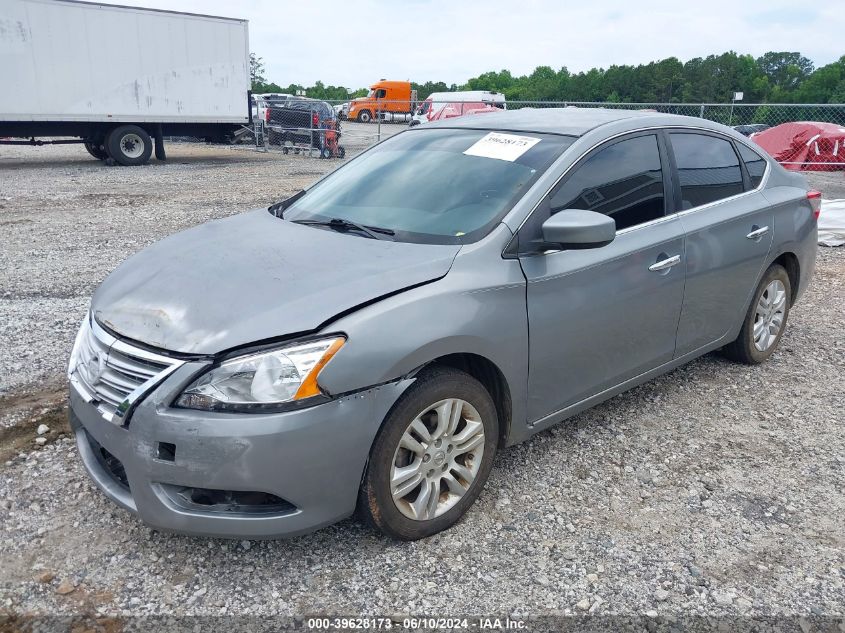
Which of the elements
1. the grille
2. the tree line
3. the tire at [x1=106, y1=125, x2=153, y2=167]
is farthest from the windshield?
the tree line

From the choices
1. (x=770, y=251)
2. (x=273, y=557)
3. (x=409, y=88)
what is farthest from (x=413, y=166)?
(x=409, y=88)

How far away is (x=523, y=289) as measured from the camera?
2.98 metres

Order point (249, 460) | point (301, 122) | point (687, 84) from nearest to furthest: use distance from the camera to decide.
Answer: point (249, 460) < point (301, 122) < point (687, 84)

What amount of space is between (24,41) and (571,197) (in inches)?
671

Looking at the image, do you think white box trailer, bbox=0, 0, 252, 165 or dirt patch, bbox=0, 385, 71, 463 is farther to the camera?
white box trailer, bbox=0, 0, 252, 165

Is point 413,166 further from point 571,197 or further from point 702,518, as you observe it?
point 702,518

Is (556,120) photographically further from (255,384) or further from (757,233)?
(255,384)

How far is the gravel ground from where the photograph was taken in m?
2.56

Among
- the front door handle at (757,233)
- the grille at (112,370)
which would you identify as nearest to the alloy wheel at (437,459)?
the grille at (112,370)

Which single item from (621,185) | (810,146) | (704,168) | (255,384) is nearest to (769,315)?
(704,168)

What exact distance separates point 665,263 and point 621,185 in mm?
475

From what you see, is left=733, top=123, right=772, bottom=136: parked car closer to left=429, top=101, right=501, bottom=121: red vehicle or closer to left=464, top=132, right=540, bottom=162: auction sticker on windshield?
left=429, top=101, right=501, bottom=121: red vehicle

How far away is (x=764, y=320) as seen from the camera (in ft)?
15.4

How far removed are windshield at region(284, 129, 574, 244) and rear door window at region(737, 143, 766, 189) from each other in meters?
1.72
